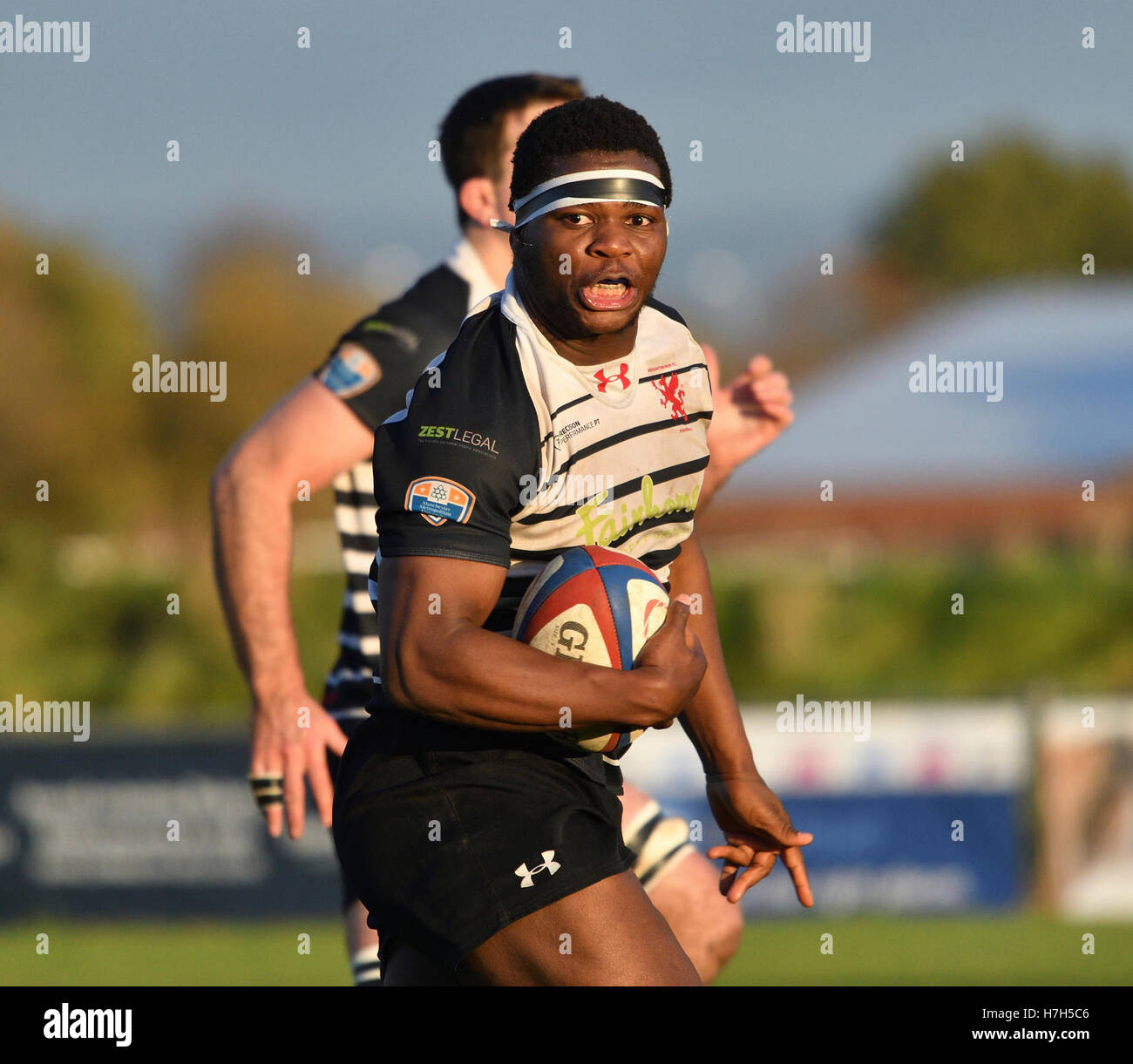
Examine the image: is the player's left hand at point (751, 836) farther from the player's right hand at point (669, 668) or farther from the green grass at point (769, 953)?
the green grass at point (769, 953)

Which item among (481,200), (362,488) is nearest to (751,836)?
(362,488)

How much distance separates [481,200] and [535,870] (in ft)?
8.32

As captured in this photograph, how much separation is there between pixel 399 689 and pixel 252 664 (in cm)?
171

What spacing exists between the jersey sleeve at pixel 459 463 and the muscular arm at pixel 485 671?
59 mm

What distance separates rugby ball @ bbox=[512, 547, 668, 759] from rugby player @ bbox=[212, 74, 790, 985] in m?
1.21

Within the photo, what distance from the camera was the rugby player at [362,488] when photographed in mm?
5086

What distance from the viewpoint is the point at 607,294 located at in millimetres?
3814

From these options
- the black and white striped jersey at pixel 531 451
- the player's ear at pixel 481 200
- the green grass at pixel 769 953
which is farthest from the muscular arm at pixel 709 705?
the green grass at pixel 769 953

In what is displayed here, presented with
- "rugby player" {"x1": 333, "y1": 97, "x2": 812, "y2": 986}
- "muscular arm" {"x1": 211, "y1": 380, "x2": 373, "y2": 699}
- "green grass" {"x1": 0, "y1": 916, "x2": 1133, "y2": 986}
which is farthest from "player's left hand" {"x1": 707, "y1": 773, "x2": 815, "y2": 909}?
"green grass" {"x1": 0, "y1": 916, "x2": 1133, "y2": 986}

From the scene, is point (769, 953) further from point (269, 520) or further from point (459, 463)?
point (459, 463)

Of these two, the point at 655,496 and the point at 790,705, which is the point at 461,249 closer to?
the point at 655,496

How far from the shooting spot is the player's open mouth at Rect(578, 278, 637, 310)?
380 centimetres

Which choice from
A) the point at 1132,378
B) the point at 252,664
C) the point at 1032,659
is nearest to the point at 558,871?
the point at 252,664

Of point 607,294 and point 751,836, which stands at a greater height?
point 607,294
